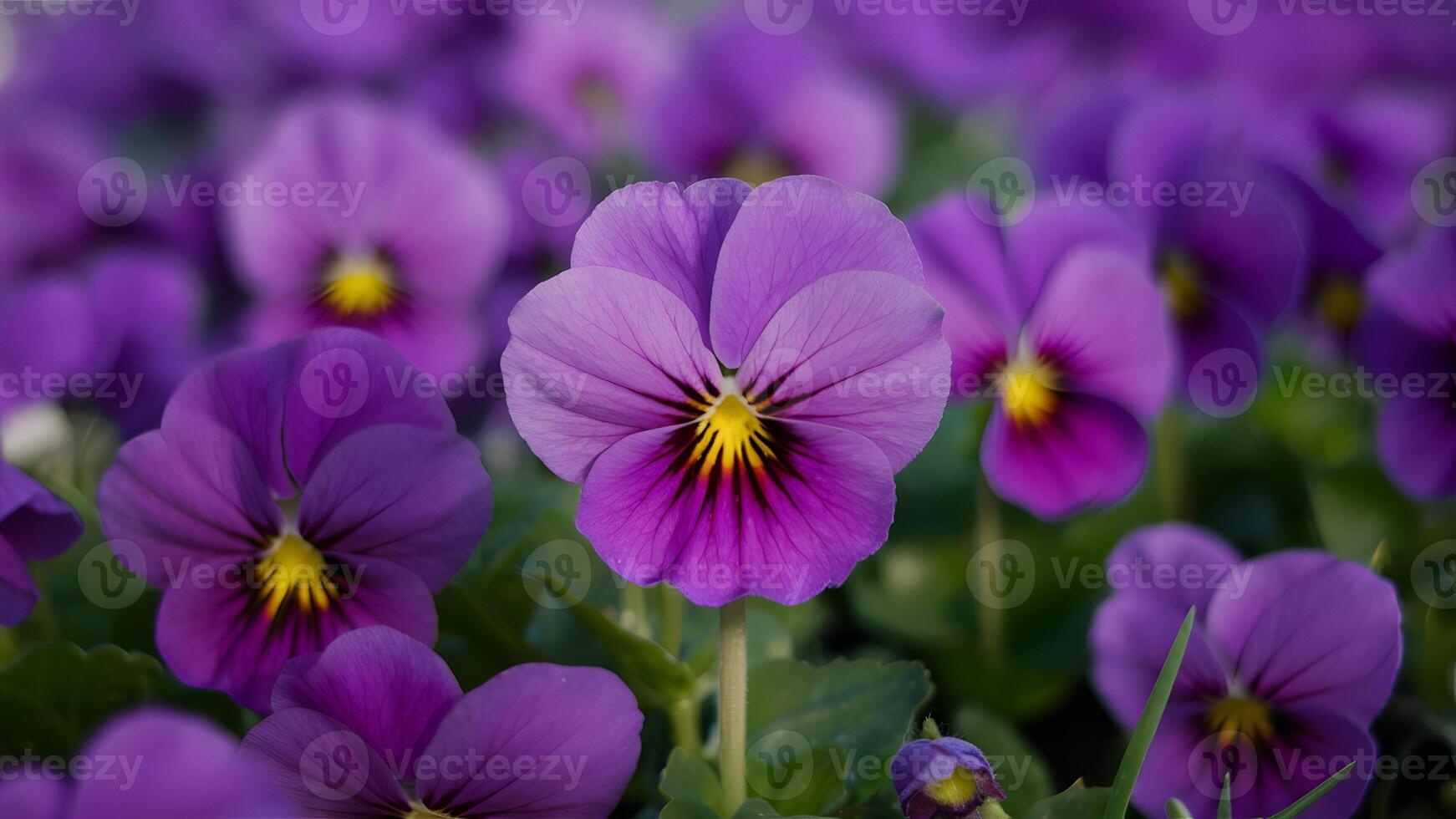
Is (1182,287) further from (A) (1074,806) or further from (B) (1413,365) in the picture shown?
(A) (1074,806)

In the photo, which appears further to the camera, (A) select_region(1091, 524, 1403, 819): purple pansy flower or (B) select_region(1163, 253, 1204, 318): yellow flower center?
(B) select_region(1163, 253, 1204, 318): yellow flower center

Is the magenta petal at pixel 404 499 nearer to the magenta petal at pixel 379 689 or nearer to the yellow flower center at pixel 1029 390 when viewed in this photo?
the magenta petal at pixel 379 689

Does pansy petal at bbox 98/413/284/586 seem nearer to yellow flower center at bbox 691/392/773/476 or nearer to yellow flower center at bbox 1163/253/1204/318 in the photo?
yellow flower center at bbox 691/392/773/476

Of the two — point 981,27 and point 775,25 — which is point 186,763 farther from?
point 981,27

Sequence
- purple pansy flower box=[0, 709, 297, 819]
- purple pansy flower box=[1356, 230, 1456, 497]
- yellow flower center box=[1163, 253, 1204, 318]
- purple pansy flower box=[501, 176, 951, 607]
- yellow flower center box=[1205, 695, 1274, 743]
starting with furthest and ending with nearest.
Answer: yellow flower center box=[1163, 253, 1204, 318]
purple pansy flower box=[1356, 230, 1456, 497]
yellow flower center box=[1205, 695, 1274, 743]
purple pansy flower box=[501, 176, 951, 607]
purple pansy flower box=[0, 709, 297, 819]

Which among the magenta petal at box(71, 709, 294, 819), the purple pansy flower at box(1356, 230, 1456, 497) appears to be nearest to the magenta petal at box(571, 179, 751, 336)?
the magenta petal at box(71, 709, 294, 819)

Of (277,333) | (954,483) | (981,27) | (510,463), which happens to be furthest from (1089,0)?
(277,333)

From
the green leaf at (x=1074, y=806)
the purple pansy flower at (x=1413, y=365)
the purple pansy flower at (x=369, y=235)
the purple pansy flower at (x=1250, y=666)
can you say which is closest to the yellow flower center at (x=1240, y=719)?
the purple pansy flower at (x=1250, y=666)
